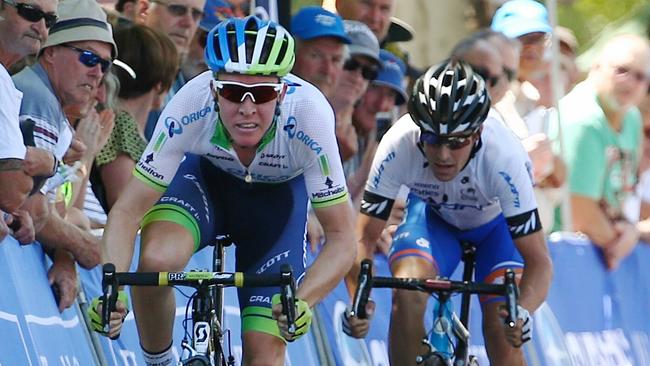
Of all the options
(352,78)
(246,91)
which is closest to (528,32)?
(352,78)

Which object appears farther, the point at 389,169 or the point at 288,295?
the point at 389,169

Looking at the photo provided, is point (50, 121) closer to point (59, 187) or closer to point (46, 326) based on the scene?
point (59, 187)

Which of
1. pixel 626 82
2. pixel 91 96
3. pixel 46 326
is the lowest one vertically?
pixel 46 326

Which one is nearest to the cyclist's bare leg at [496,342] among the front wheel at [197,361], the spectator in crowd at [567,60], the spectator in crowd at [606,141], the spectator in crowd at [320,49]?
the spectator in crowd at [320,49]

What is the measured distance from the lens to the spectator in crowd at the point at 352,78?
10.5 m

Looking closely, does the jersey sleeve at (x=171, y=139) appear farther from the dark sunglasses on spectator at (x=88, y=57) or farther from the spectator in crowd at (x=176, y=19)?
the spectator in crowd at (x=176, y=19)

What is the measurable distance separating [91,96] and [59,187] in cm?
51

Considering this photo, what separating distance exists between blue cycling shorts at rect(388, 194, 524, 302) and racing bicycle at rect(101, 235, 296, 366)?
94.2 inches

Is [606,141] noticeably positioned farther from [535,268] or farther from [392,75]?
[535,268]

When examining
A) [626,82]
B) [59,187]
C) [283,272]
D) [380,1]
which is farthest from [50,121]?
[626,82]

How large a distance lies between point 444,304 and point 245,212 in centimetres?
118

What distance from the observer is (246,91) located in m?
6.98

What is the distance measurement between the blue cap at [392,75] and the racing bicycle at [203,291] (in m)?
A: 4.60

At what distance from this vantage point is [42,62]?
25.5 feet
